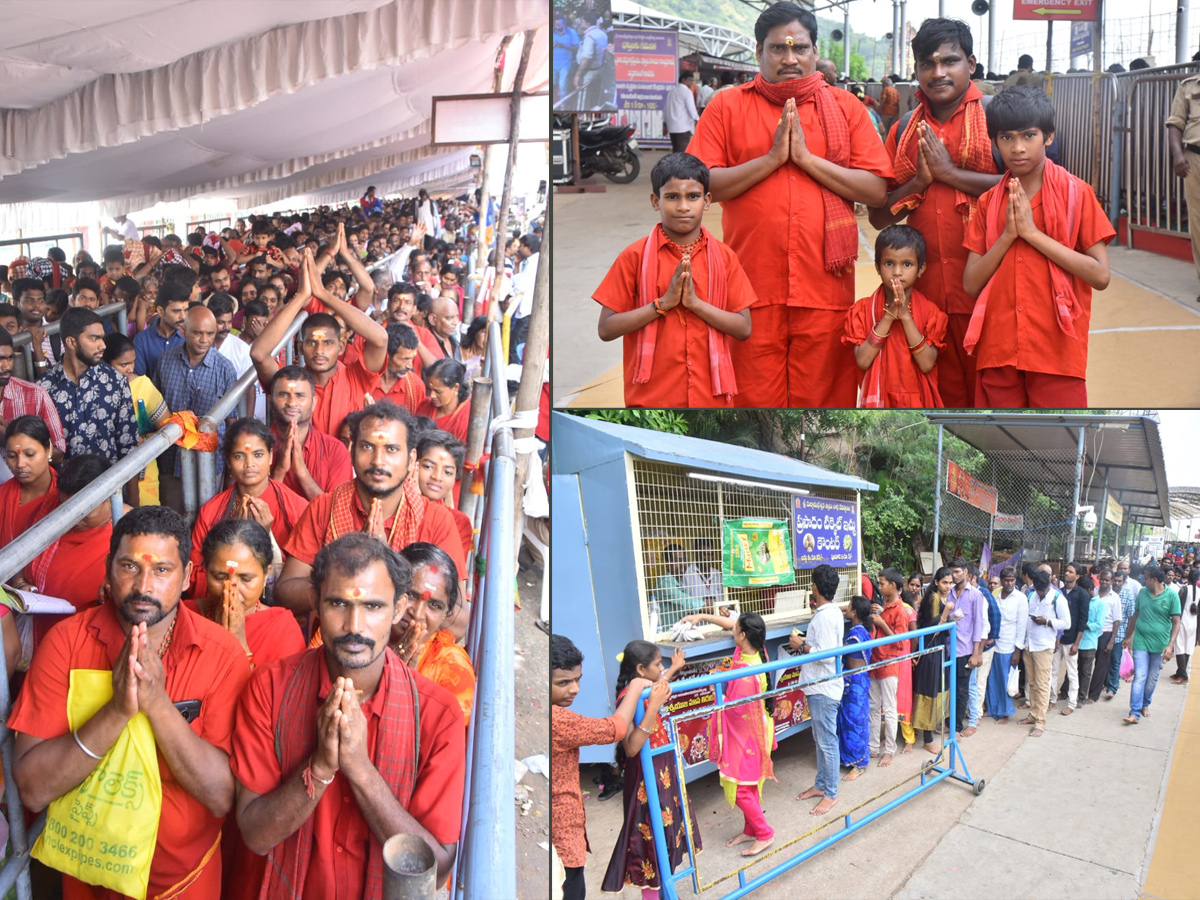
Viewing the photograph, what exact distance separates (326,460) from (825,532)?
177 cm

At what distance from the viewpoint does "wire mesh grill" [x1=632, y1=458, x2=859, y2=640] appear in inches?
110

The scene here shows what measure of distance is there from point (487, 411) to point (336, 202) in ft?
3.68

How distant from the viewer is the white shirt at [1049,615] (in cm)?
340

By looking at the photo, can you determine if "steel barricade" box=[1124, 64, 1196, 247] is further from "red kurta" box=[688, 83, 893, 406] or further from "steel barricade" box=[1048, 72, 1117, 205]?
"red kurta" box=[688, 83, 893, 406]

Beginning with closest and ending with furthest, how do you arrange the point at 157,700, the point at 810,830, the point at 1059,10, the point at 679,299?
the point at 157,700 → the point at 679,299 → the point at 1059,10 → the point at 810,830

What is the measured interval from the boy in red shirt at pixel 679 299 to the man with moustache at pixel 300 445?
953 mm

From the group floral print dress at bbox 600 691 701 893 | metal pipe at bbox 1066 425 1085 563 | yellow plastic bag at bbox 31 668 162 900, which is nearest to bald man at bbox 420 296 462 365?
floral print dress at bbox 600 691 701 893

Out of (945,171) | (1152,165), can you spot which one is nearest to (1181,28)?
(1152,165)

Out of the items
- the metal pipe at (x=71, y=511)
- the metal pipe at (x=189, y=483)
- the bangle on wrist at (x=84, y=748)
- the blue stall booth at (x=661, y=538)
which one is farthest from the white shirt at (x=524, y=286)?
the bangle on wrist at (x=84, y=748)

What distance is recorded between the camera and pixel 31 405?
269cm

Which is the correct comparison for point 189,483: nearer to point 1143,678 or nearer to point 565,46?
point 565,46

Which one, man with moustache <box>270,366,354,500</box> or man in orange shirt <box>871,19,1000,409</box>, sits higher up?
man in orange shirt <box>871,19,1000,409</box>

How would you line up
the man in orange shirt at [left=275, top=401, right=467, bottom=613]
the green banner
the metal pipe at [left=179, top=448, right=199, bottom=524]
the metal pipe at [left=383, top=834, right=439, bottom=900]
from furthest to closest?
Result: the green banner
the metal pipe at [left=179, top=448, right=199, bottom=524]
the man in orange shirt at [left=275, top=401, right=467, bottom=613]
the metal pipe at [left=383, top=834, right=439, bottom=900]

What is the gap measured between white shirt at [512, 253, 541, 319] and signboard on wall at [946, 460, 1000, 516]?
166cm
